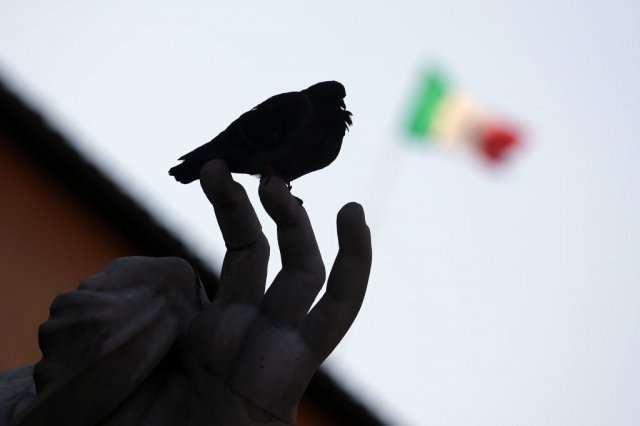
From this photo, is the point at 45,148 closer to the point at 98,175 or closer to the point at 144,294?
the point at 98,175

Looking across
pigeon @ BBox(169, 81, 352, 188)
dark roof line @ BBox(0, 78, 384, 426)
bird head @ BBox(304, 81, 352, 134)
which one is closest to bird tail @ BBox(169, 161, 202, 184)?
pigeon @ BBox(169, 81, 352, 188)

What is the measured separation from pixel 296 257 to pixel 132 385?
33cm

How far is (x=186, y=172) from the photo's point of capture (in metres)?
1.79

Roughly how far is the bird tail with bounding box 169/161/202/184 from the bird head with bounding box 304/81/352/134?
229 mm

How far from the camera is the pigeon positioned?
1.75 meters

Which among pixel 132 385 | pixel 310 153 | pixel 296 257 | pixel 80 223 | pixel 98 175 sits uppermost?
pixel 310 153

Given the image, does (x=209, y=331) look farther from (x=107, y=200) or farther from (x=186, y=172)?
(x=107, y=200)

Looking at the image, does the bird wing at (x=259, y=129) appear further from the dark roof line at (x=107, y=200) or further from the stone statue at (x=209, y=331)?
the dark roof line at (x=107, y=200)

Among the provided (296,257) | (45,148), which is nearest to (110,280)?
(296,257)

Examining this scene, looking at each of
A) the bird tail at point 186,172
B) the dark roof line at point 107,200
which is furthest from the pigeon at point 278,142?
the dark roof line at point 107,200

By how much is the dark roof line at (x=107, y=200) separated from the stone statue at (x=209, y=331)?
225cm

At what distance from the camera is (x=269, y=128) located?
175cm

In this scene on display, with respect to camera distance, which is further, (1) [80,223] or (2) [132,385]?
(1) [80,223]

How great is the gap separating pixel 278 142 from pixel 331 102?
14 centimetres
